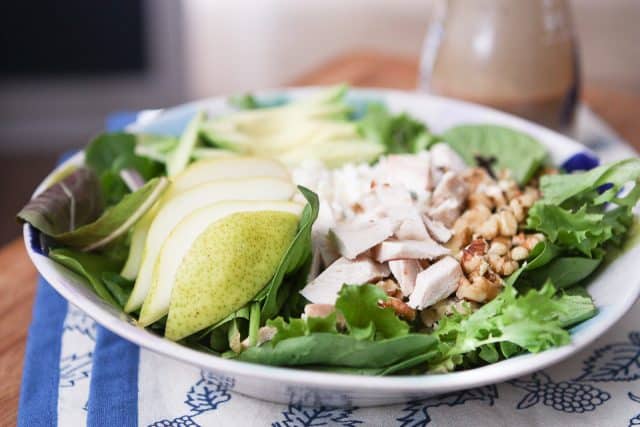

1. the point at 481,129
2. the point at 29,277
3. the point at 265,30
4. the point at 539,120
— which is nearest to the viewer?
the point at 29,277

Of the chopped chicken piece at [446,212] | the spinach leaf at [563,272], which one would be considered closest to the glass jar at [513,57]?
the chopped chicken piece at [446,212]

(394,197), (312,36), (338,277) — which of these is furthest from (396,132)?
(312,36)

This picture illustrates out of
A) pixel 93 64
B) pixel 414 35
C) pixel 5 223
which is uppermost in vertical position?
pixel 414 35

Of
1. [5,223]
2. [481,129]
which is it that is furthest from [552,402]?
[5,223]

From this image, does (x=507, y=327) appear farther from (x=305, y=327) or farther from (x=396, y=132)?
(x=396, y=132)

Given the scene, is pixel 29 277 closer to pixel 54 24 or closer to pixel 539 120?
pixel 539 120

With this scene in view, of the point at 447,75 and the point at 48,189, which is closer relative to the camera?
the point at 48,189

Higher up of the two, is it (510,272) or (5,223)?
(510,272)
